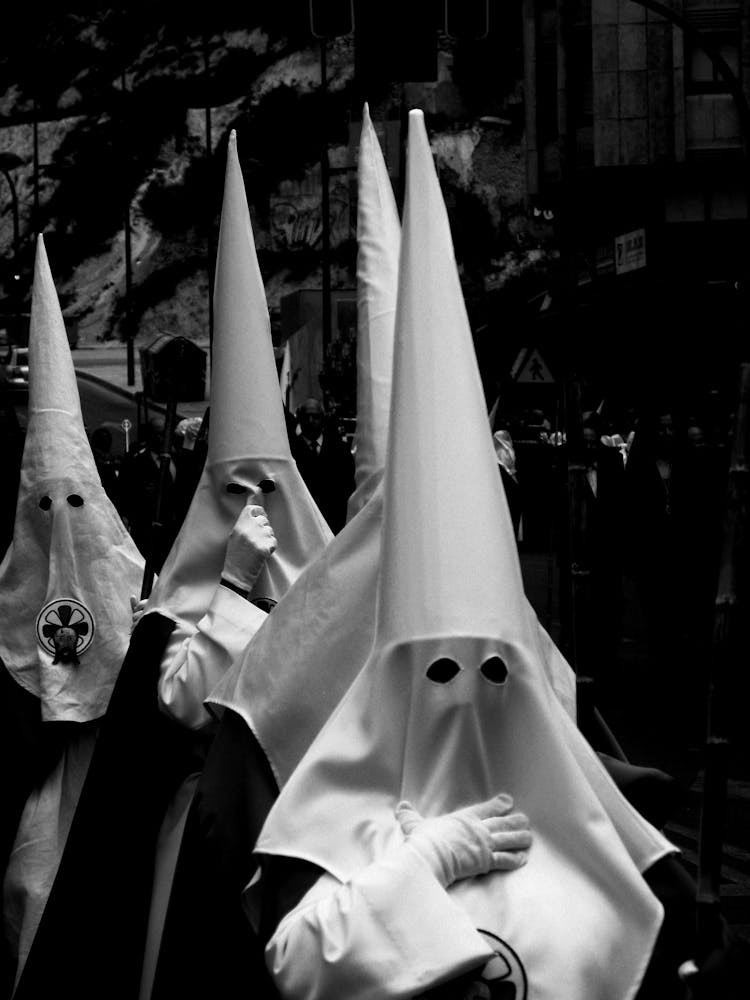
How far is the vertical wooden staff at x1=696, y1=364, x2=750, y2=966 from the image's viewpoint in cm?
238

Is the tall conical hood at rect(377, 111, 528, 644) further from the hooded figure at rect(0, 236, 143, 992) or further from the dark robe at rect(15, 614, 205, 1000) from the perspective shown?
the hooded figure at rect(0, 236, 143, 992)

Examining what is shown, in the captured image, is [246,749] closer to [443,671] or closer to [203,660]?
[443,671]

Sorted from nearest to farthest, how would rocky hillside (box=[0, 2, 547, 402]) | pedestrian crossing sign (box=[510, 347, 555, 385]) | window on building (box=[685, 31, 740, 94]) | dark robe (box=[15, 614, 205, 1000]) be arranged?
dark robe (box=[15, 614, 205, 1000]) < pedestrian crossing sign (box=[510, 347, 555, 385]) < window on building (box=[685, 31, 740, 94]) < rocky hillside (box=[0, 2, 547, 402])

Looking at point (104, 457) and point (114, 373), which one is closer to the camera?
point (104, 457)

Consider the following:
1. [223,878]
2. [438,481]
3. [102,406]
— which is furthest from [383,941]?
[102,406]

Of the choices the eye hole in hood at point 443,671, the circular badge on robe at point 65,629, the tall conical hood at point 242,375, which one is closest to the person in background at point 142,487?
the circular badge on robe at point 65,629

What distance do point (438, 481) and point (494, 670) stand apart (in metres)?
0.33

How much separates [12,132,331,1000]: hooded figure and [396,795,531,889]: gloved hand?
61.4 inches

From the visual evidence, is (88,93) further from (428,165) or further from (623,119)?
(428,165)

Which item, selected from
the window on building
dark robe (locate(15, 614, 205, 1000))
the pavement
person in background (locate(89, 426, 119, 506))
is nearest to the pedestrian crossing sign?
person in background (locate(89, 426, 119, 506))

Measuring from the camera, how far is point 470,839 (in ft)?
8.63

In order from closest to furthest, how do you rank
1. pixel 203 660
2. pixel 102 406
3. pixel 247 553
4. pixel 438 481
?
pixel 438 481 < pixel 203 660 < pixel 247 553 < pixel 102 406

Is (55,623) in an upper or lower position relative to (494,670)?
lower

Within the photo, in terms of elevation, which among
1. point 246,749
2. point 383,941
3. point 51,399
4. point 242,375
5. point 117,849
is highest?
point 242,375
